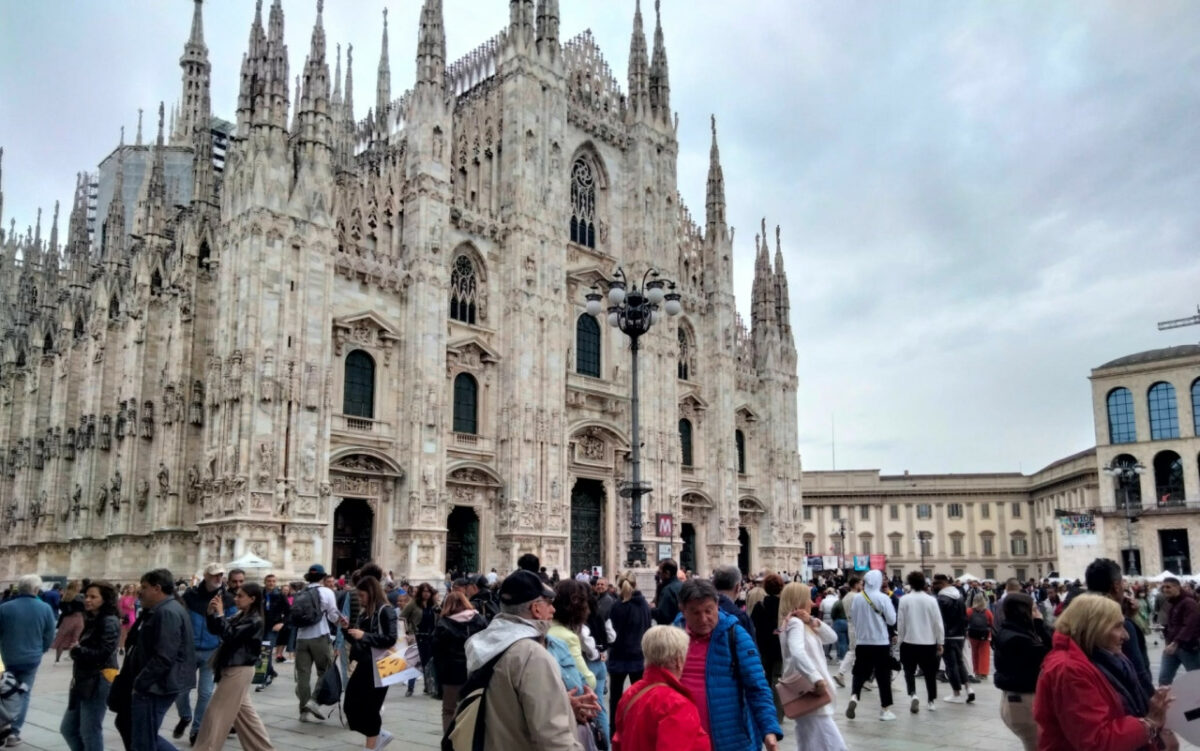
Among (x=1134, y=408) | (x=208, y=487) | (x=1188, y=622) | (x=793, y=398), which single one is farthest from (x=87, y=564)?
(x=1134, y=408)

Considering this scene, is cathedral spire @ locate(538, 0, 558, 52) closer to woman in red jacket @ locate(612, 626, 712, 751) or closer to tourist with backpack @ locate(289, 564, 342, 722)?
tourist with backpack @ locate(289, 564, 342, 722)

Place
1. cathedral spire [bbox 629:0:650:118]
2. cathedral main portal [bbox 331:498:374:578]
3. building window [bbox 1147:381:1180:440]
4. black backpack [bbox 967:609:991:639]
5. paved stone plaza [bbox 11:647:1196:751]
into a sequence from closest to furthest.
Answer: paved stone plaza [bbox 11:647:1196:751]
black backpack [bbox 967:609:991:639]
cathedral main portal [bbox 331:498:374:578]
cathedral spire [bbox 629:0:650:118]
building window [bbox 1147:381:1180:440]

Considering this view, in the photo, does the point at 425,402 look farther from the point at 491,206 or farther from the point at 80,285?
the point at 80,285

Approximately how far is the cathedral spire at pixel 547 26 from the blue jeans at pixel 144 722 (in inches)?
1269

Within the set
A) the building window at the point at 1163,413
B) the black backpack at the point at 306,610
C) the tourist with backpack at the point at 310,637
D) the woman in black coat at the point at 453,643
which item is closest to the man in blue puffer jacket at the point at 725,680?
the woman in black coat at the point at 453,643

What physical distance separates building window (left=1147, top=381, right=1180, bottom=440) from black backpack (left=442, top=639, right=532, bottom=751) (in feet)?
226

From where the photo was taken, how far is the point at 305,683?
1195cm

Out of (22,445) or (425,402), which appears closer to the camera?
(425,402)

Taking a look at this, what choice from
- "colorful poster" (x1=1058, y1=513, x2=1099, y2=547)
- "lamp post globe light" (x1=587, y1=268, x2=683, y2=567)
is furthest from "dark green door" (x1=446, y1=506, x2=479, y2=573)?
"colorful poster" (x1=1058, y1=513, x2=1099, y2=547)

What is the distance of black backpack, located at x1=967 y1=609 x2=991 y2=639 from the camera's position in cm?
1570

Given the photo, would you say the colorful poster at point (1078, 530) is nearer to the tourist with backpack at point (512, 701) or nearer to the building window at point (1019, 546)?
the building window at point (1019, 546)

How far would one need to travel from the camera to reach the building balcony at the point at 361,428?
29.3 m

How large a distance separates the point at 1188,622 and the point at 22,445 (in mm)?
46428

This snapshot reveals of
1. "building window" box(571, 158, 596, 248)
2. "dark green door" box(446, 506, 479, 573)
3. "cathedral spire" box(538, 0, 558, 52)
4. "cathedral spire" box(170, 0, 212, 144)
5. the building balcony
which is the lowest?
"dark green door" box(446, 506, 479, 573)
